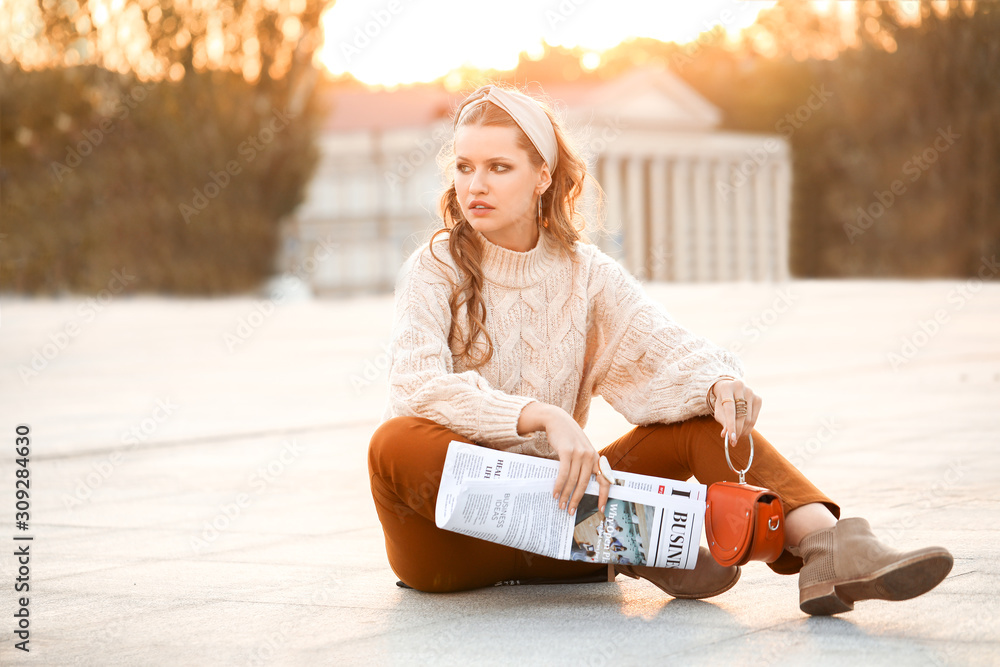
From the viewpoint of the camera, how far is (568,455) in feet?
9.06

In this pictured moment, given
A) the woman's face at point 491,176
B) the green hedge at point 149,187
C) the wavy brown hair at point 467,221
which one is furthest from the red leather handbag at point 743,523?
the green hedge at point 149,187

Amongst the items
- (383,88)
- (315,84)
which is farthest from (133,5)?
(383,88)

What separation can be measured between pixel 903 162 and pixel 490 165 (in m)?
41.8

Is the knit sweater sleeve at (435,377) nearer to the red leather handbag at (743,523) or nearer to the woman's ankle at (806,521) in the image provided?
the red leather handbag at (743,523)

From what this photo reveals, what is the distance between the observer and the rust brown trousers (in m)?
2.89

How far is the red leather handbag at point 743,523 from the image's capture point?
2.75 meters

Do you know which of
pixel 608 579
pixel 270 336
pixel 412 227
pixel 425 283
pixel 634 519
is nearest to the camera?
pixel 634 519

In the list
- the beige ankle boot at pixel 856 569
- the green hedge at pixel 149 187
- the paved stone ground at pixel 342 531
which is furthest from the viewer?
the green hedge at pixel 149 187

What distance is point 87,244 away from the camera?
33406mm

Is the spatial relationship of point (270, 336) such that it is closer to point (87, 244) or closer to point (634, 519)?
point (634, 519)

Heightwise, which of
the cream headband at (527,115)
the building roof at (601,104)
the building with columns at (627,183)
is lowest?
the building with columns at (627,183)

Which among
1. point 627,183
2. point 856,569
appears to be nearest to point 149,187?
point 627,183

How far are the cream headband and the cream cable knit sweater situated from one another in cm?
22

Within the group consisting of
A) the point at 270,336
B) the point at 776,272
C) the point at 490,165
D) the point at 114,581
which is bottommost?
the point at 776,272
